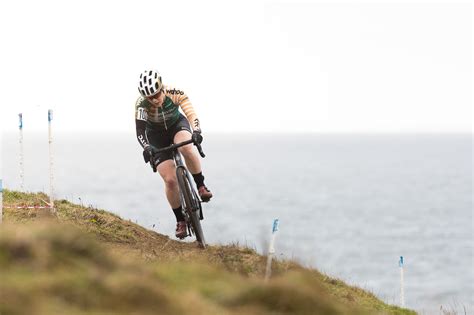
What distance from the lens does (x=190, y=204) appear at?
13633mm

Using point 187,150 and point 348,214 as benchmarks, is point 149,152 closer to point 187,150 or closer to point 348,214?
point 187,150

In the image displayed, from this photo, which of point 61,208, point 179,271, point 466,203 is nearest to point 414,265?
point 466,203

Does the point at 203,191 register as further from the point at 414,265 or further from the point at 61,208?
the point at 414,265

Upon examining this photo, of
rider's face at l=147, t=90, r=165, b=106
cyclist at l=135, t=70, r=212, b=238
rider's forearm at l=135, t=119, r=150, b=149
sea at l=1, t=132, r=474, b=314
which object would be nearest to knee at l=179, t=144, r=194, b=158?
cyclist at l=135, t=70, r=212, b=238

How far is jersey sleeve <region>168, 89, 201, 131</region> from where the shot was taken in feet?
45.4

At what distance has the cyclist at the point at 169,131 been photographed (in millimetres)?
13711

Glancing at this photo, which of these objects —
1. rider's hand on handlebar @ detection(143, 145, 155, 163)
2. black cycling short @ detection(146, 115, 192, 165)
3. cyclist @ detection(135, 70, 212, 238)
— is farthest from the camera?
black cycling short @ detection(146, 115, 192, 165)

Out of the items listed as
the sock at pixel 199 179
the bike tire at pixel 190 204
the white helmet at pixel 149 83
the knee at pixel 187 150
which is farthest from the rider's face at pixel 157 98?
the sock at pixel 199 179

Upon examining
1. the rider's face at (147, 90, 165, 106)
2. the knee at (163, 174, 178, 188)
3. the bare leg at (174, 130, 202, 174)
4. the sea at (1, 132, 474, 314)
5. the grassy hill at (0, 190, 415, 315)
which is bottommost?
the sea at (1, 132, 474, 314)

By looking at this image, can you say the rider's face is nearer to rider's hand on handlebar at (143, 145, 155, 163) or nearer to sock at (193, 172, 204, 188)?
rider's hand on handlebar at (143, 145, 155, 163)

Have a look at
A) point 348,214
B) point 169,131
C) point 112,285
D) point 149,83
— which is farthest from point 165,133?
point 348,214

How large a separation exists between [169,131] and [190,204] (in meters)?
1.31

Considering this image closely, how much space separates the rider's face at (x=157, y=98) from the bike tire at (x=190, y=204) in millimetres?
1096

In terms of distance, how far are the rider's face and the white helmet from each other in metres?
0.22
